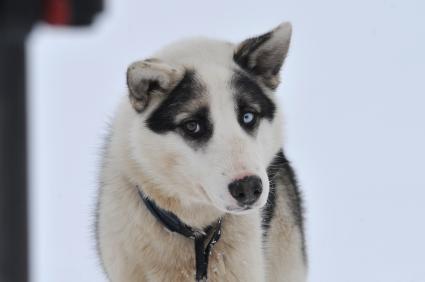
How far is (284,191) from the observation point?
172 inches

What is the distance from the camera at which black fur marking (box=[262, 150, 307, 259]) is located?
13.2ft

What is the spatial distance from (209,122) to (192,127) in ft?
0.30

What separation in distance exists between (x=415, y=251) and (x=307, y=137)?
3.46m

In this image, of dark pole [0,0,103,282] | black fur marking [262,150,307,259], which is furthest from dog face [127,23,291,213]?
dark pole [0,0,103,282]

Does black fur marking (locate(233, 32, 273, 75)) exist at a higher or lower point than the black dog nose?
higher

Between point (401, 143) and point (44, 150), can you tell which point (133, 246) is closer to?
point (401, 143)

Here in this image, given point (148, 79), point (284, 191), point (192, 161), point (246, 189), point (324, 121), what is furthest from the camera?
point (324, 121)

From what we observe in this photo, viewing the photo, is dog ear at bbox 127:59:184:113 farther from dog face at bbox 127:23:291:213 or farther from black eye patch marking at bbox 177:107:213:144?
black eye patch marking at bbox 177:107:213:144

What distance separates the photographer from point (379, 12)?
12.1 m

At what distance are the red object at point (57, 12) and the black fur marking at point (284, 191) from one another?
6.68 ft

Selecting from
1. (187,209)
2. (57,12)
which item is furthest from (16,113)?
(187,209)

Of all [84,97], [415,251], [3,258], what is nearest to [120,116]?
[3,258]

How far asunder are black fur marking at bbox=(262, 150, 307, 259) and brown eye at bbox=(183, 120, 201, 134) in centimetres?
62

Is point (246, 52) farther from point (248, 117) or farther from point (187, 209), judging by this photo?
point (187, 209)
